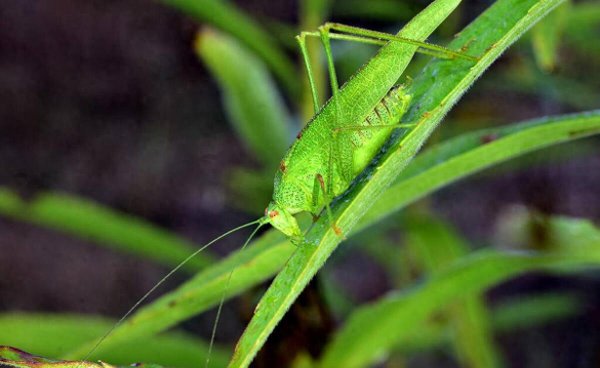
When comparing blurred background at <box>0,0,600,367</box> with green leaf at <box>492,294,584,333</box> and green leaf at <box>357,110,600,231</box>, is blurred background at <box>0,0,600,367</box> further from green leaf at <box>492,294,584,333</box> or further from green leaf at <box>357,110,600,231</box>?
green leaf at <box>357,110,600,231</box>

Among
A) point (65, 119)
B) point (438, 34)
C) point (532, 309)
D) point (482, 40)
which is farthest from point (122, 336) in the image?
point (65, 119)

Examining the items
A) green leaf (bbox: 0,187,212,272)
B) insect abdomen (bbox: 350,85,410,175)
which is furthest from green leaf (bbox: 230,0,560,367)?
green leaf (bbox: 0,187,212,272)

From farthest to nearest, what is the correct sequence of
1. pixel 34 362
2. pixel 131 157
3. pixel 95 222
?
pixel 131 157 → pixel 95 222 → pixel 34 362

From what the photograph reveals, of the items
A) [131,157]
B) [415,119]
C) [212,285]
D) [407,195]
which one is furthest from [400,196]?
[131,157]

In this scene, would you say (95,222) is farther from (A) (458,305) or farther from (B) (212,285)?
(A) (458,305)

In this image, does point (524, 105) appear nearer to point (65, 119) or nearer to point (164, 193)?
point (164, 193)

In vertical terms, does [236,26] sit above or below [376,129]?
above
